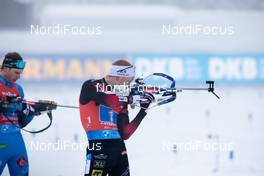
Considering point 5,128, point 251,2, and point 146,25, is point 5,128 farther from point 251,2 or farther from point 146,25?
point 251,2

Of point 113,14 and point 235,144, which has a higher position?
point 113,14

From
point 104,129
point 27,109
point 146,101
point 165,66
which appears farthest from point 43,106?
point 165,66

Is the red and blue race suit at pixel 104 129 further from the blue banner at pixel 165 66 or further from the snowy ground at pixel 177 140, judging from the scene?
the blue banner at pixel 165 66

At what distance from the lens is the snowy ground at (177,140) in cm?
421

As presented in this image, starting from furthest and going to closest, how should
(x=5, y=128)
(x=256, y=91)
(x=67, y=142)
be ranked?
(x=256, y=91), (x=67, y=142), (x=5, y=128)

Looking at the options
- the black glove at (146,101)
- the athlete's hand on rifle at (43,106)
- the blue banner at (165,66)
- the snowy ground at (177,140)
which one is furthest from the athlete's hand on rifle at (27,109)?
the black glove at (146,101)

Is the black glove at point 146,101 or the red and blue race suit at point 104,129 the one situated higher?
the black glove at point 146,101

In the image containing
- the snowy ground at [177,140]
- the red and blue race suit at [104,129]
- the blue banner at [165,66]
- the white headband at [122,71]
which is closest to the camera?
the red and blue race suit at [104,129]

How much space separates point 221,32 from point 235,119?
683 mm

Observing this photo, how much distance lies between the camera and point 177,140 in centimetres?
425

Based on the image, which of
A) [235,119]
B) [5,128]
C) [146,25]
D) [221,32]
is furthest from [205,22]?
[5,128]

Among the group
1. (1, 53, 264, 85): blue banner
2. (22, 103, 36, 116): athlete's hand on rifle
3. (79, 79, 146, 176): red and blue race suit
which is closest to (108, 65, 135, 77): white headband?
(79, 79, 146, 176): red and blue race suit

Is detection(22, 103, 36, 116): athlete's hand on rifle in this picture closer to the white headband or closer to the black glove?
the white headband

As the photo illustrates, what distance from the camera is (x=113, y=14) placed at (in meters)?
4.48
